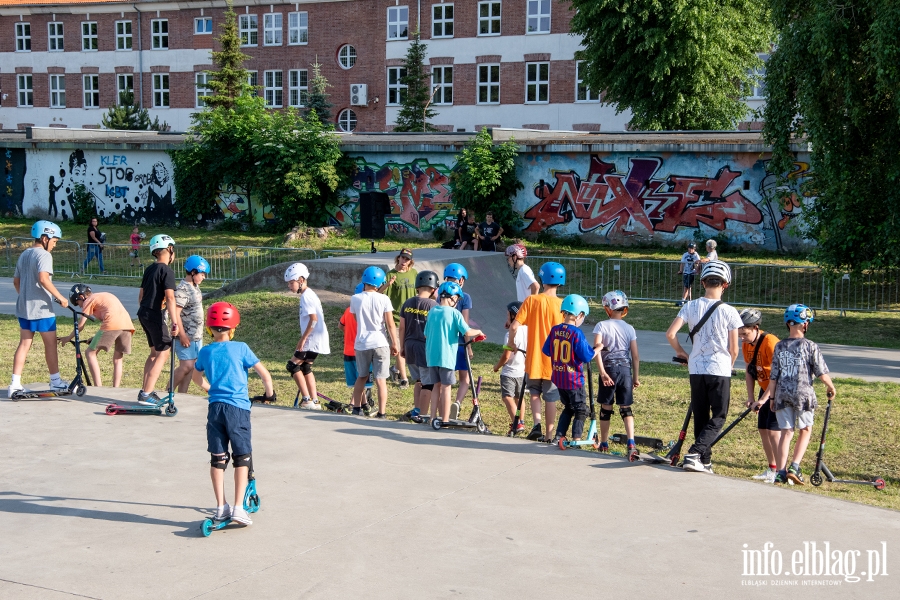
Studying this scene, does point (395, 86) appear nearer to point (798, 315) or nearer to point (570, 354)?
point (570, 354)

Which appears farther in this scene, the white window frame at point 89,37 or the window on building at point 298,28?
the white window frame at point 89,37

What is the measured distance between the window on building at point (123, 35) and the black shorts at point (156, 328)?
155ft

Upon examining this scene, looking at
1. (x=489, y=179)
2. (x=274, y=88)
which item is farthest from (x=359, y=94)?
(x=489, y=179)

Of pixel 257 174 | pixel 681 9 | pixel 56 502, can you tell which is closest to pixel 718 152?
pixel 681 9

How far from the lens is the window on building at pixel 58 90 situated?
5359cm

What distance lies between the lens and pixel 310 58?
159 ft

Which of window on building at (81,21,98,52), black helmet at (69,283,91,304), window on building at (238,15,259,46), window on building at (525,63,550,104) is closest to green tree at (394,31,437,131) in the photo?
window on building at (525,63,550,104)

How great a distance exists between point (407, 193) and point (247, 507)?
24.7 meters

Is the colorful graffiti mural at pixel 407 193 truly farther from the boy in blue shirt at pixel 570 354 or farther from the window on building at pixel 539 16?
A: the boy in blue shirt at pixel 570 354

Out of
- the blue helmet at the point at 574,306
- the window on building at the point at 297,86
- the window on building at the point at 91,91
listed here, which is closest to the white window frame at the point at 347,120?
the window on building at the point at 297,86

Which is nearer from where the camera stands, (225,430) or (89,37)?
(225,430)

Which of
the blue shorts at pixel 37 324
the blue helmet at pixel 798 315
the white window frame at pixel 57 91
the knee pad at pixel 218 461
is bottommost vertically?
the knee pad at pixel 218 461

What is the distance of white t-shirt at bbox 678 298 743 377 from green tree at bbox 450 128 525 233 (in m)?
20.5

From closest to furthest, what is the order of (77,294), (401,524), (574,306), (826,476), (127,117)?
(401,524), (826,476), (574,306), (77,294), (127,117)
